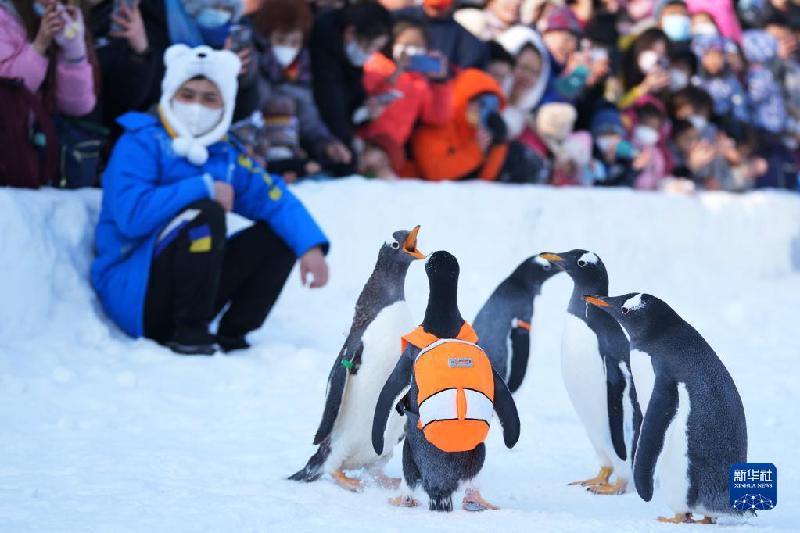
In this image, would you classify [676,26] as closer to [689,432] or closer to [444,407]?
[689,432]

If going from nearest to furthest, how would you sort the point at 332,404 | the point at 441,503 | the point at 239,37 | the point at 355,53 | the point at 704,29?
the point at 441,503 < the point at 332,404 < the point at 239,37 < the point at 355,53 < the point at 704,29

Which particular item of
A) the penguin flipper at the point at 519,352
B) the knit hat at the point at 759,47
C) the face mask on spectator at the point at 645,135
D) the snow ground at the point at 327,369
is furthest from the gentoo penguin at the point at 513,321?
the knit hat at the point at 759,47

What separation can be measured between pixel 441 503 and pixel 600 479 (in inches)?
28.3

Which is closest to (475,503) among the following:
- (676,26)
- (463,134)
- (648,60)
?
(463,134)

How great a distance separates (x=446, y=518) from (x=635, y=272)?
4.99 m

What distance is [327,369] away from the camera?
4938 millimetres

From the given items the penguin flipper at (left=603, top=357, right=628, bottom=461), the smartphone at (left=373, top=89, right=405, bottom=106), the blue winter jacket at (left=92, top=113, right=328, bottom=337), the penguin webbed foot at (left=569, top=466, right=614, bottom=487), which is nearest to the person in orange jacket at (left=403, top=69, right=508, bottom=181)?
the smartphone at (left=373, top=89, right=405, bottom=106)

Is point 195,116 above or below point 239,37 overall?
below

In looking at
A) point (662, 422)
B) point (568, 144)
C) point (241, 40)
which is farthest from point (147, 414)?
point (568, 144)

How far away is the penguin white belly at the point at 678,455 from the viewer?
2953 millimetres

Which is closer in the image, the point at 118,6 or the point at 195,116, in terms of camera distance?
the point at 195,116

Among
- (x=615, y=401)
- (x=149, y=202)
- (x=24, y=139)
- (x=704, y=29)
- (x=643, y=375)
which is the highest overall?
(x=704, y=29)

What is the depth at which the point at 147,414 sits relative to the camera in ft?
13.5

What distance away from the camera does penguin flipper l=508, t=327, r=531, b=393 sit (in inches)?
173
